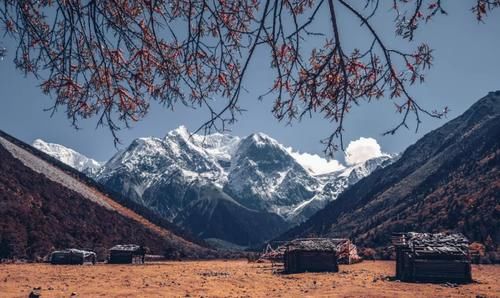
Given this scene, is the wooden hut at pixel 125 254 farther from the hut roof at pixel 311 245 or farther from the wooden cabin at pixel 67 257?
the hut roof at pixel 311 245

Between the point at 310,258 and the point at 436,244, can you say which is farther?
the point at 310,258

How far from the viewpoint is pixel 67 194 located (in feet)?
225

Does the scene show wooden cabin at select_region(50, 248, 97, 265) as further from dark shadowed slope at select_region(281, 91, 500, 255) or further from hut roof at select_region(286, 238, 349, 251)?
dark shadowed slope at select_region(281, 91, 500, 255)

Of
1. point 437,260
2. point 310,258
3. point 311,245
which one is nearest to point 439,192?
point 311,245

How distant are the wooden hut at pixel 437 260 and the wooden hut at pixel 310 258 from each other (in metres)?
8.25

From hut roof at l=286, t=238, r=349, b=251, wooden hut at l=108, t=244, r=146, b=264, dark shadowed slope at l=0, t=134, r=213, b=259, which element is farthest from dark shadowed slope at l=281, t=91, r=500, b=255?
dark shadowed slope at l=0, t=134, r=213, b=259

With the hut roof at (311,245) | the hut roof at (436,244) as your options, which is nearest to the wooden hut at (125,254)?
the hut roof at (311,245)

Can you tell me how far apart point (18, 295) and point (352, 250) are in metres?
38.4

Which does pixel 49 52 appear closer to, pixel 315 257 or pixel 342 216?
pixel 315 257

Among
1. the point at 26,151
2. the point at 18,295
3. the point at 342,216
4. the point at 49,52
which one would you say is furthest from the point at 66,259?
the point at 342,216

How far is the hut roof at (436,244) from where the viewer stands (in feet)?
79.4

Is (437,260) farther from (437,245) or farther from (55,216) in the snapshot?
(55,216)

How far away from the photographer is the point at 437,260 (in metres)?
24.3

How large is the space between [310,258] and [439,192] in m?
60.7
